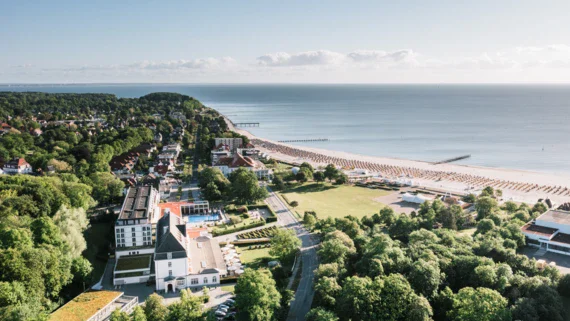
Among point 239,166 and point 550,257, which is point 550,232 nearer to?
point 550,257

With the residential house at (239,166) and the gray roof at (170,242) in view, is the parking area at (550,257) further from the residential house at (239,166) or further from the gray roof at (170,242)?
the residential house at (239,166)

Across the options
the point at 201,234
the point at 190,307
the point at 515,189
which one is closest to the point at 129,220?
the point at 201,234

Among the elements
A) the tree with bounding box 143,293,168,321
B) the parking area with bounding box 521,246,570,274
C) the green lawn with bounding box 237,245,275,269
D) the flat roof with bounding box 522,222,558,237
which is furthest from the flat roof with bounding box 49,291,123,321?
the flat roof with bounding box 522,222,558,237

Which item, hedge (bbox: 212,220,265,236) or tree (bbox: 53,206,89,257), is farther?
hedge (bbox: 212,220,265,236)

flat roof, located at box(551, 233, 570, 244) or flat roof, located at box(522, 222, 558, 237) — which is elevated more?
flat roof, located at box(522, 222, 558, 237)

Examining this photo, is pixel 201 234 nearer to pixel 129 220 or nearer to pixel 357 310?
pixel 129 220

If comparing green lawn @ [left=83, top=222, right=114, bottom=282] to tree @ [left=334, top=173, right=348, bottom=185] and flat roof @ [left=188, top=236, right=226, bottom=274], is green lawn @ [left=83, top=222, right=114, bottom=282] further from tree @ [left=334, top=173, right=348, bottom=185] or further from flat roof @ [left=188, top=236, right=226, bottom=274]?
tree @ [left=334, top=173, right=348, bottom=185]
